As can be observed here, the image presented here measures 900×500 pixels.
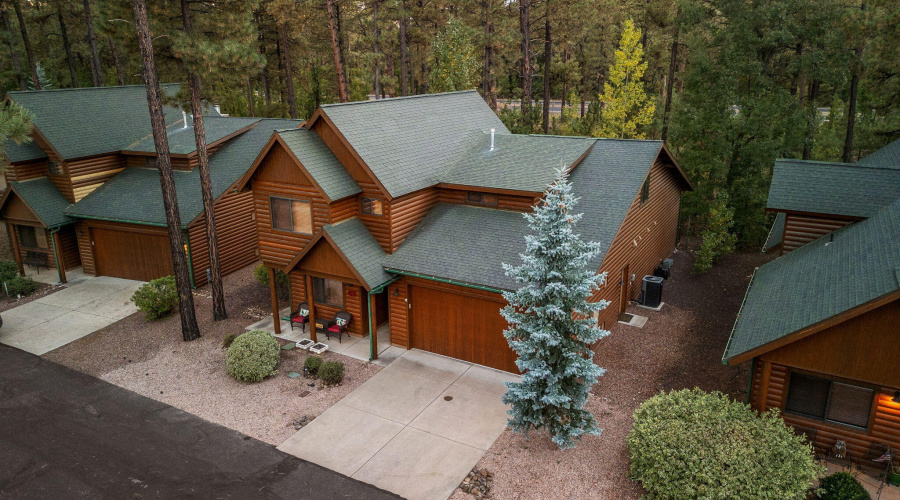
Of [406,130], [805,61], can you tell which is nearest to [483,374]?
[406,130]

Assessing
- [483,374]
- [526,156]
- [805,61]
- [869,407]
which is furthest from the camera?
[805,61]

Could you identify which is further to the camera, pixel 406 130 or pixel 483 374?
pixel 406 130

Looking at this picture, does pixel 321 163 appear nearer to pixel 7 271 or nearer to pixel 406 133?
pixel 406 133

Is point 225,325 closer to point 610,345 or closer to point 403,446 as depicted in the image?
point 403,446

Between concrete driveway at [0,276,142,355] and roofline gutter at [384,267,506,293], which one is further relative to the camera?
concrete driveway at [0,276,142,355]

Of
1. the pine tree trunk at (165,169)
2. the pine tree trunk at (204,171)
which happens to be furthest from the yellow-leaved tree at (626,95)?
the pine tree trunk at (165,169)

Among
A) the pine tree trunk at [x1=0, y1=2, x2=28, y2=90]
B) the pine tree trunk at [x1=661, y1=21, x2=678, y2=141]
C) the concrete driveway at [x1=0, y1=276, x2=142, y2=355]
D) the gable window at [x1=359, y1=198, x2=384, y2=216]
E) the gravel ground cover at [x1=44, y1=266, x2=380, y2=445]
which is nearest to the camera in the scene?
the gravel ground cover at [x1=44, y1=266, x2=380, y2=445]

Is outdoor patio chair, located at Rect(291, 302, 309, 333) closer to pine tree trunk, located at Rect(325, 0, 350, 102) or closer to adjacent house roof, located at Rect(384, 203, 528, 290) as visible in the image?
Answer: adjacent house roof, located at Rect(384, 203, 528, 290)

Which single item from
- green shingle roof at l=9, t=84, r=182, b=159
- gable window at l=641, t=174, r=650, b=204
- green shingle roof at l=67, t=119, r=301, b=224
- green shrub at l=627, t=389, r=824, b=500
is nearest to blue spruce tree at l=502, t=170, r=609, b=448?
green shrub at l=627, t=389, r=824, b=500

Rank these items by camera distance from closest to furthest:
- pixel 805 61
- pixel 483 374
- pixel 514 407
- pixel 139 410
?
pixel 514 407 → pixel 139 410 → pixel 483 374 → pixel 805 61
